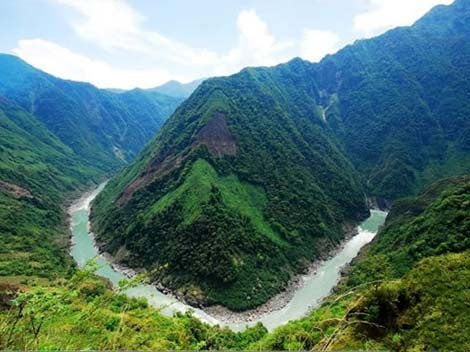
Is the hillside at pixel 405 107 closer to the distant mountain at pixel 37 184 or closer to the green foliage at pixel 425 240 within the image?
the green foliage at pixel 425 240

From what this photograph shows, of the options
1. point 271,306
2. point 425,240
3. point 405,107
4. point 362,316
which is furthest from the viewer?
point 405,107

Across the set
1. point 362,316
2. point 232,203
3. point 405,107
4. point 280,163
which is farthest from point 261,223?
point 405,107

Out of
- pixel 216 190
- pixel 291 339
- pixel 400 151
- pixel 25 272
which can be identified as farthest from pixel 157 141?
pixel 291 339

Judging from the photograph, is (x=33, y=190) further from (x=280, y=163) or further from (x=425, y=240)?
(x=425, y=240)

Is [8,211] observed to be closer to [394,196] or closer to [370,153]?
[394,196]

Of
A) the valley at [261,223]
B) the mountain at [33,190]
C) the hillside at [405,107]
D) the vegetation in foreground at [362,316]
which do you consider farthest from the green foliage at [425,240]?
the hillside at [405,107]

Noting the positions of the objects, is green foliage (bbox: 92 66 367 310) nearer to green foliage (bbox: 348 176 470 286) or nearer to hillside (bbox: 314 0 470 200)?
green foliage (bbox: 348 176 470 286)
